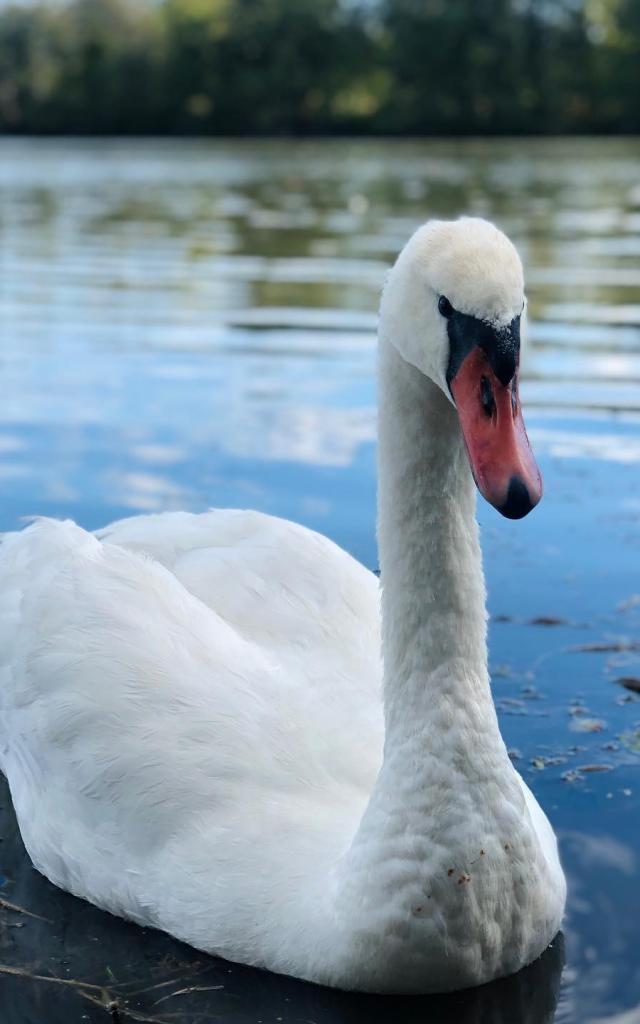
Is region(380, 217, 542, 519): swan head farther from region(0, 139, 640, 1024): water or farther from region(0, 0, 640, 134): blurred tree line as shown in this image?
region(0, 0, 640, 134): blurred tree line

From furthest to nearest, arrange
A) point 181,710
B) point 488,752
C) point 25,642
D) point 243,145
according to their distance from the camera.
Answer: point 243,145 → point 25,642 → point 181,710 → point 488,752

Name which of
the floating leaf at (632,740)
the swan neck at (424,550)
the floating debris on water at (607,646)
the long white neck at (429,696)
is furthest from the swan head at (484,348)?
the floating debris on water at (607,646)

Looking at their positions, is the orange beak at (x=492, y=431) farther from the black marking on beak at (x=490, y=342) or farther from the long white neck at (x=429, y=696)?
the long white neck at (x=429, y=696)

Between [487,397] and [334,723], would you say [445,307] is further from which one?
[334,723]

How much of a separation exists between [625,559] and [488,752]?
11.7ft

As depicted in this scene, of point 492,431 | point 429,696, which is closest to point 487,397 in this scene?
point 492,431

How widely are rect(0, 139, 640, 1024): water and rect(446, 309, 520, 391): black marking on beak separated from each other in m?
1.72

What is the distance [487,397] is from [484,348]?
107mm

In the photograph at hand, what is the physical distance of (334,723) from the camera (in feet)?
15.7

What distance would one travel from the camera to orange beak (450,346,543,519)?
139 inches

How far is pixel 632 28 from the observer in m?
82.8

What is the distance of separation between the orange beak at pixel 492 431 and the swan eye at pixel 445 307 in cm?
14

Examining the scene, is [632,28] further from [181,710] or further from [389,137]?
[181,710]

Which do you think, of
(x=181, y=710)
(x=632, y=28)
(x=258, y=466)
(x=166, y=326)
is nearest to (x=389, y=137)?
(x=632, y=28)
